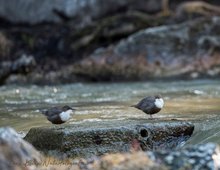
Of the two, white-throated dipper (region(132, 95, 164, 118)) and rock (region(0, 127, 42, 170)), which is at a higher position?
rock (region(0, 127, 42, 170))

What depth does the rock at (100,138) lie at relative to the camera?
6.16 meters

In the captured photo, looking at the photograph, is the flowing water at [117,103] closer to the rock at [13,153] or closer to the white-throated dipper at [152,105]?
the white-throated dipper at [152,105]

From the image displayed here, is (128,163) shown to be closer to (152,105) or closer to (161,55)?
(152,105)

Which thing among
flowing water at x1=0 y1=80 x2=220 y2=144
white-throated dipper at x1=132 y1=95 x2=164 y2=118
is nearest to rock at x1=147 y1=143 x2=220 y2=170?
flowing water at x1=0 y1=80 x2=220 y2=144

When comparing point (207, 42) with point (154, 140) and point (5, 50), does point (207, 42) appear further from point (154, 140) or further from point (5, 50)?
point (154, 140)

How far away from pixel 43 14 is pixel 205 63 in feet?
22.4

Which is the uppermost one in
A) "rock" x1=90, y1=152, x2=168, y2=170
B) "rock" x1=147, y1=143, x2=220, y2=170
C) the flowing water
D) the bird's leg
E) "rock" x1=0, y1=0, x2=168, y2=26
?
"rock" x1=0, y1=0, x2=168, y2=26

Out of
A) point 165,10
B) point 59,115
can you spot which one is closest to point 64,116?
point 59,115

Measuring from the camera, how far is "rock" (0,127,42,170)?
12.5 feet

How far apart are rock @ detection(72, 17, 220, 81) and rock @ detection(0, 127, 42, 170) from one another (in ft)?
38.4

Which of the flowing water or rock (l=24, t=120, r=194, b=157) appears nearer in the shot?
rock (l=24, t=120, r=194, b=157)

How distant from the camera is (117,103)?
1016 cm

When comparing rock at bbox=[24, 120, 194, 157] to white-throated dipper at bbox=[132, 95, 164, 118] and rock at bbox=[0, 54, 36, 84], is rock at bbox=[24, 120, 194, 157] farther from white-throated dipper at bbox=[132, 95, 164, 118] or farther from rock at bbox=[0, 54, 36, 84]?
rock at bbox=[0, 54, 36, 84]

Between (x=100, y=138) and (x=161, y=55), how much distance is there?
35.1 ft
